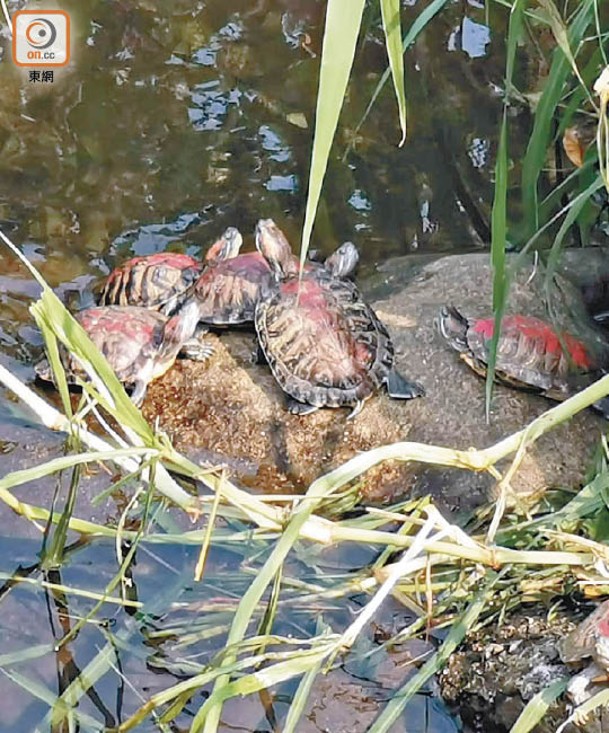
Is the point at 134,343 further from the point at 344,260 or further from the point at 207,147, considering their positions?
the point at 207,147

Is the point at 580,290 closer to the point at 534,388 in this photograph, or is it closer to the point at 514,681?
the point at 534,388

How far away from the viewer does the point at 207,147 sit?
4293 mm

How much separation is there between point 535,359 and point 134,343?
3.94ft

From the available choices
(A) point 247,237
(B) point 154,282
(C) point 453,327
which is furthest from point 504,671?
(A) point 247,237

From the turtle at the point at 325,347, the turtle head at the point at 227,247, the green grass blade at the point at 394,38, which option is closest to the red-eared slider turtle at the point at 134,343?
the turtle at the point at 325,347

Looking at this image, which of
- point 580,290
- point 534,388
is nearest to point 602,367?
point 534,388

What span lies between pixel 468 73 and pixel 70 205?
200 centimetres

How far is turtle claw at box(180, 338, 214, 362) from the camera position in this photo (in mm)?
3293

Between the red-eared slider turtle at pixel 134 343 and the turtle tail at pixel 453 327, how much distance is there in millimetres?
746

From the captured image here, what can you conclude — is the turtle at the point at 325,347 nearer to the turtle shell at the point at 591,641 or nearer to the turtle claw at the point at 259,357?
the turtle claw at the point at 259,357

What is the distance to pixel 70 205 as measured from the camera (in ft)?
13.0

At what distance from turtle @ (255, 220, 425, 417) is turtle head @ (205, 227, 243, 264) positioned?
1.29 ft

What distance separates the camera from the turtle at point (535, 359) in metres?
2.99

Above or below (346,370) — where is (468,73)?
above
